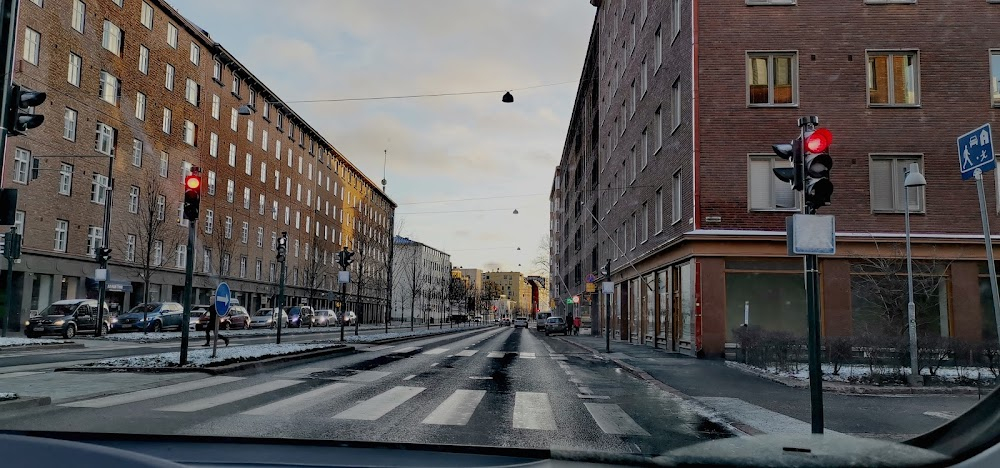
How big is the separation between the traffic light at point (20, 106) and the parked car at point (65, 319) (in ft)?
73.9

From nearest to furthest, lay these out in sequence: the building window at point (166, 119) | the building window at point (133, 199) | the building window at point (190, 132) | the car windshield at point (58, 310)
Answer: the building window at point (166, 119), the building window at point (133, 199), the building window at point (190, 132), the car windshield at point (58, 310)

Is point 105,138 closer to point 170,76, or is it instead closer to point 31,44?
point 31,44

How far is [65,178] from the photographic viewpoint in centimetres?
1245

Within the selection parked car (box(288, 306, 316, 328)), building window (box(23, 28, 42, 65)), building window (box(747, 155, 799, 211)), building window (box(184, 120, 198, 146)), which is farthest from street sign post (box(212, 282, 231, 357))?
parked car (box(288, 306, 316, 328))

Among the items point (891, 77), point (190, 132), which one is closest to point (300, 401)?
point (891, 77)

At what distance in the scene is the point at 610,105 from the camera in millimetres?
40625

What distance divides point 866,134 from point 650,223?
9.00m

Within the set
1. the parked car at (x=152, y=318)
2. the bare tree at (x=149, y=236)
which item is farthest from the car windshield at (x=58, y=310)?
the bare tree at (x=149, y=236)

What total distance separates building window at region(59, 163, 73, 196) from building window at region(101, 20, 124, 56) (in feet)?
7.82

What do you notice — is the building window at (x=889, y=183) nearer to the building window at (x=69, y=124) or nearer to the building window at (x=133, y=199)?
the building window at (x=69, y=124)

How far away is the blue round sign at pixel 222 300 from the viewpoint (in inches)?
612

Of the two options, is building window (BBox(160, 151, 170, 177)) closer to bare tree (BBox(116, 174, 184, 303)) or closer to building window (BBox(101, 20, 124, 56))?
bare tree (BBox(116, 174, 184, 303))

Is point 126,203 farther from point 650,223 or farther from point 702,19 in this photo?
point 702,19

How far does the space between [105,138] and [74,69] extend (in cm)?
244
